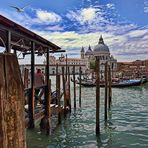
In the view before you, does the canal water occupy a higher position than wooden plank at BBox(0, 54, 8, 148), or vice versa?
wooden plank at BBox(0, 54, 8, 148)

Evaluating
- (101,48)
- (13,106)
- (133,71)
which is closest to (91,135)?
(13,106)

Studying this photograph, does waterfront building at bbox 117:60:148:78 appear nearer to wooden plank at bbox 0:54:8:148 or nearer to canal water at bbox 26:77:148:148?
canal water at bbox 26:77:148:148

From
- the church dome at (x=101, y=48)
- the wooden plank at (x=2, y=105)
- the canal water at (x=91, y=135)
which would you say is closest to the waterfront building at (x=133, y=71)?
the church dome at (x=101, y=48)

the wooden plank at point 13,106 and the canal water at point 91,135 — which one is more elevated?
the wooden plank at point 13,106

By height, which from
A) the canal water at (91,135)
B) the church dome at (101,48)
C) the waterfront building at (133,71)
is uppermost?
the church dome at (101,48)

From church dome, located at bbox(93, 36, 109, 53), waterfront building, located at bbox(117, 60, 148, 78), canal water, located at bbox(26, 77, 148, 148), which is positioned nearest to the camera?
canal water, located at bbox(26, 77, 148, 148)

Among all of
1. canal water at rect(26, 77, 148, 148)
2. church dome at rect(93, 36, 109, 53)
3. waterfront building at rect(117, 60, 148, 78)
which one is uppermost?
church dome at rect(93, 36, 109, 53)

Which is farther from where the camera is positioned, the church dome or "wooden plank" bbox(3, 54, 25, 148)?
the church dome

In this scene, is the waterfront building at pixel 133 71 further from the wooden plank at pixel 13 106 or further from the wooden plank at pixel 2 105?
the wooden plank at pixel 2 105

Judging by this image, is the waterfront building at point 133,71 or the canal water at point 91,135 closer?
the canal water at point 91,135

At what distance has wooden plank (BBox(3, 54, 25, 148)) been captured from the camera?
8.34ft

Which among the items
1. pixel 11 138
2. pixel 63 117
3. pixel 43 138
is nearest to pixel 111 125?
pixel 63 117

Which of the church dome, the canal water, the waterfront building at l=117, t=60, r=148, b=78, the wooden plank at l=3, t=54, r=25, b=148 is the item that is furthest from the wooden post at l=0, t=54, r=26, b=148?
the church dome

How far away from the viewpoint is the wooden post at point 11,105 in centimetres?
251
